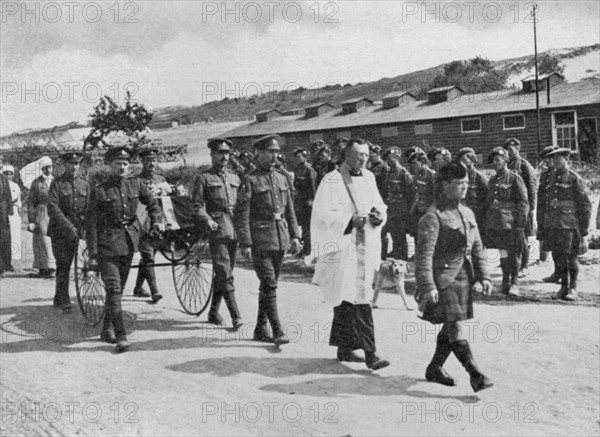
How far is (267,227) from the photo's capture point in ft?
20.2

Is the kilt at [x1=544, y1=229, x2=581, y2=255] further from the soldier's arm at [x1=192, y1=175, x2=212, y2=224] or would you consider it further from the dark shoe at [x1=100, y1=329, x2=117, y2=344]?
the dark shoe at [x1=100, y1=329, x2=117, y2=344]

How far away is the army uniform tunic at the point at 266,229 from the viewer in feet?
20.2

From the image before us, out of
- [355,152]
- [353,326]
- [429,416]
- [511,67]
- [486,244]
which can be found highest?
[511,67]

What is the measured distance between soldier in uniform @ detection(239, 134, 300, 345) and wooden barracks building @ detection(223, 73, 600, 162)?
1581 centimetres

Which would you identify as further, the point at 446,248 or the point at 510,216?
the point at 510,216

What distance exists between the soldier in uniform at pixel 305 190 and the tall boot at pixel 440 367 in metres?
5.90

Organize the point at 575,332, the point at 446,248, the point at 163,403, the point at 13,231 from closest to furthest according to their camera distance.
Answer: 1. the point at 446,248
2. the point at 163,403
3. the point at 575,332
4. the point at 13,231

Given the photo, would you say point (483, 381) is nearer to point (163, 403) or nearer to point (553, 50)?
point (163, 403)

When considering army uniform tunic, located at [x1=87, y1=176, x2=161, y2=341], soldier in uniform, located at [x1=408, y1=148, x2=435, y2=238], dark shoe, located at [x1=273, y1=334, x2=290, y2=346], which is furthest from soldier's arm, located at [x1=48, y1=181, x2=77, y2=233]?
soldier in uniform, located at [x1=408, y1=148, x2=435, y2=238]

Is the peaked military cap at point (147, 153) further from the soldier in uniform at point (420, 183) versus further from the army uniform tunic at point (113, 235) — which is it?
the soldier in uniform at point (420, 183)

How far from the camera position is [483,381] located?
15.6 ft

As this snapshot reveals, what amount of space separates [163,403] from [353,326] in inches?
65.3

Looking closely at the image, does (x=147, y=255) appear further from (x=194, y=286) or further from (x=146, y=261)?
(x=194, y=286)

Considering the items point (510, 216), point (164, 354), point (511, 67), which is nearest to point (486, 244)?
point (510, 216)
